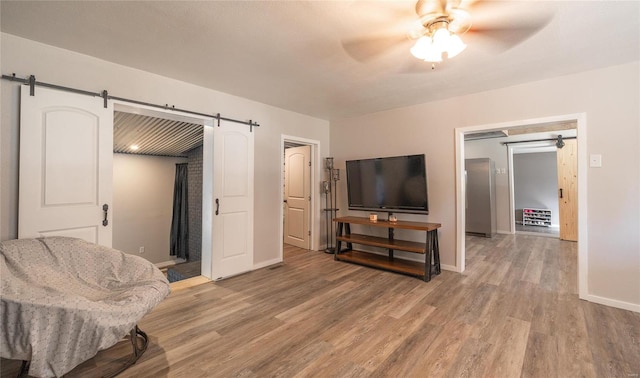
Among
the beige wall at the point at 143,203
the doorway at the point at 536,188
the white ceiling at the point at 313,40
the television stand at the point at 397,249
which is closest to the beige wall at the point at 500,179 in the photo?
the doorway at the point at 536,188

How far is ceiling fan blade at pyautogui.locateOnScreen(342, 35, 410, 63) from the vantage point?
215cm

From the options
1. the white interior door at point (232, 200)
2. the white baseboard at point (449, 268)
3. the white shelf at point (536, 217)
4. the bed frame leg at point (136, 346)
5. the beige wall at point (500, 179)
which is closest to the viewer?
the bed frame leg at point (136, 346)

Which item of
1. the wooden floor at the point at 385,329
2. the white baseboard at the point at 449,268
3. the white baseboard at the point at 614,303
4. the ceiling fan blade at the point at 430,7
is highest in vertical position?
the ceiling fan blade at the point at 430,7

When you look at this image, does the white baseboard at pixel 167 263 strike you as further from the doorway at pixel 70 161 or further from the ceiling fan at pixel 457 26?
the ceiling fan at pixel 457 26

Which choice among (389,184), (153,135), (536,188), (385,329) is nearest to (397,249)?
(389,184)

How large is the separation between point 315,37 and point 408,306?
2.56m

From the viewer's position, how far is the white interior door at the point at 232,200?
3353 mm

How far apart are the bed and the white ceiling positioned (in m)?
1.61

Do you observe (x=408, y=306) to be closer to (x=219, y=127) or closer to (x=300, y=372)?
(x=300, y=372)

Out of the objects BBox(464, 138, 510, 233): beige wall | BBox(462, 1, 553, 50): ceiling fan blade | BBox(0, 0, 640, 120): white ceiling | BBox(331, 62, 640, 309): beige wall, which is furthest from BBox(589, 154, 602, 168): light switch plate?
BBox(464, 138, 510, 233): beige wall

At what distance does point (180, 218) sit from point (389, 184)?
4920 millimetres

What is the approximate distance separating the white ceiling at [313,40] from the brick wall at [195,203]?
3.04m

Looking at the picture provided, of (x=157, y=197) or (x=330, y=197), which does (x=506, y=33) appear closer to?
(x=330, y=197)

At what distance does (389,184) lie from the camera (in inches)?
157
